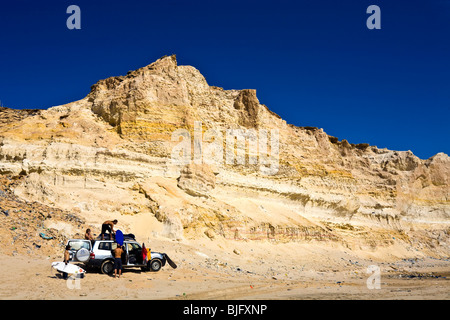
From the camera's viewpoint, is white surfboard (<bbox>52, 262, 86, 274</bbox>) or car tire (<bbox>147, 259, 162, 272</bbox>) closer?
white surfboard (<bbox>52, 262, 86, 274</bbox>)

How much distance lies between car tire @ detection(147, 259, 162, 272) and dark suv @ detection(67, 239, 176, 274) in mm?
50

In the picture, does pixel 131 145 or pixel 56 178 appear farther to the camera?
pixel 131 145

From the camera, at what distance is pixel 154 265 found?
45.0 feet

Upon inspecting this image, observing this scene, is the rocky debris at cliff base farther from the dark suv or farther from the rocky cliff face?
the dark suv

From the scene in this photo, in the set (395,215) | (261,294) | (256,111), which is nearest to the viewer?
(261,294)

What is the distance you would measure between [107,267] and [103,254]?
1.49ft

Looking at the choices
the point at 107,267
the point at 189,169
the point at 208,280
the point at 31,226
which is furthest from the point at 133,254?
the point at 189,169

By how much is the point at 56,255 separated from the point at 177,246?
558 cm

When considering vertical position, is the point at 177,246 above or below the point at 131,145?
below

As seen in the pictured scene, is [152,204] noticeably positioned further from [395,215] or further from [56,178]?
[395,215]

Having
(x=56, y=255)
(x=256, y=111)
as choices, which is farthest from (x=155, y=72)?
(x=56, y=255)

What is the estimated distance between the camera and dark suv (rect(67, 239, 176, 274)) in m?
12.4

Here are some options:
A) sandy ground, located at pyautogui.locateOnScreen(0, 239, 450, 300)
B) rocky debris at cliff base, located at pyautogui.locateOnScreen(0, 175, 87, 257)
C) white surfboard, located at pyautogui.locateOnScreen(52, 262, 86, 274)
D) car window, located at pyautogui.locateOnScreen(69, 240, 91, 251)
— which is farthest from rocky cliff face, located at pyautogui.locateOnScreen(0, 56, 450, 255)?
white surfboard, located at pyautogui.locateOnScreen(52, 262, 86, 274)
